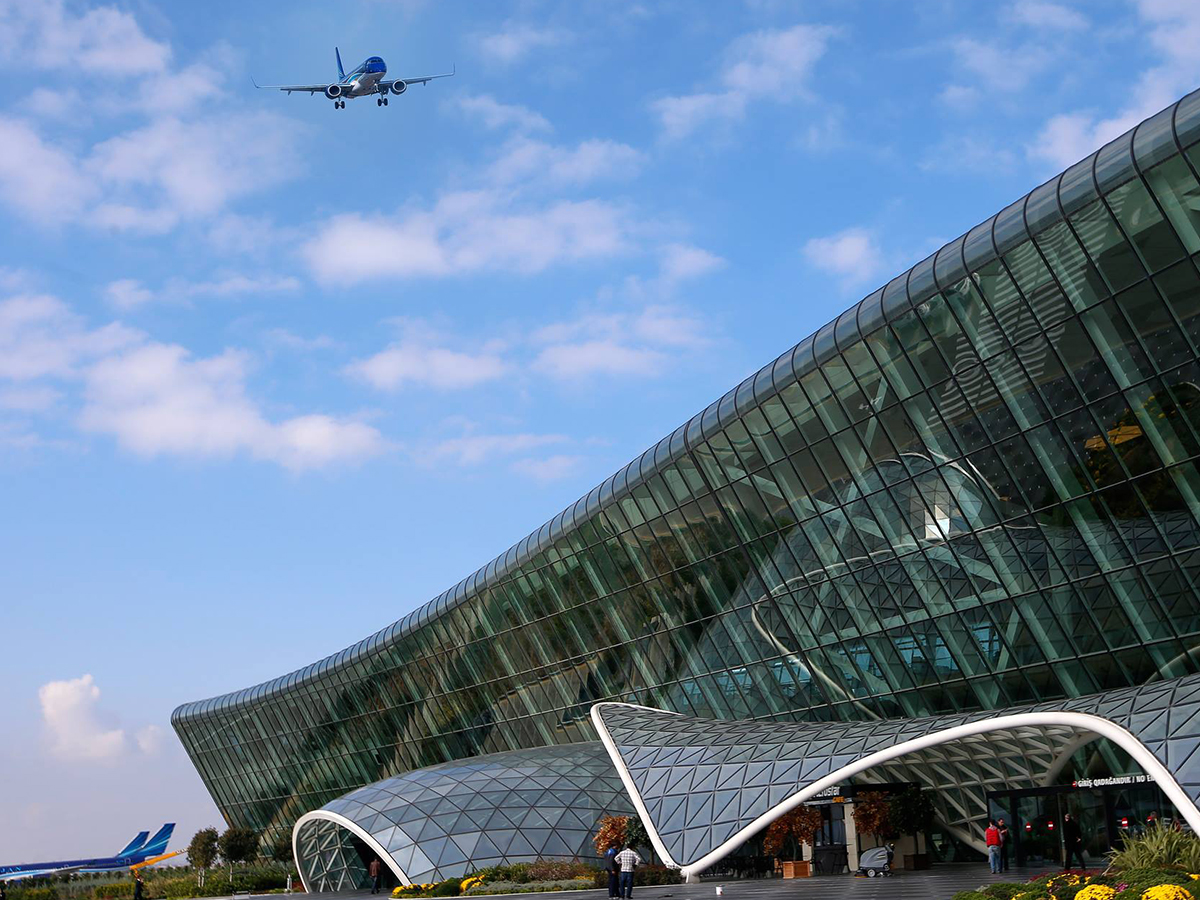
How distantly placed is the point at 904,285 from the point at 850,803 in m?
17.7

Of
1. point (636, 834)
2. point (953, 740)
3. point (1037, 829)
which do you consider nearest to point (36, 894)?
point (636, 834)

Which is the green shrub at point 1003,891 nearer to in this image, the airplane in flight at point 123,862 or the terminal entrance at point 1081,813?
the terminal entrance at point 1081,813

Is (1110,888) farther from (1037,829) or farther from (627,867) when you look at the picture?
(1037,829)

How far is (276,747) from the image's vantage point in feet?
307

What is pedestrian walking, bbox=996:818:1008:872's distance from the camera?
36.6 m

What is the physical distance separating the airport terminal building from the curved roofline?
10cm

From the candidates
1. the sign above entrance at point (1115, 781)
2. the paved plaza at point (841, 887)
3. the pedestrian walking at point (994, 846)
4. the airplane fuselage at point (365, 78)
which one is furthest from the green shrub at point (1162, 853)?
the airplane fuselage at point (365, 78)

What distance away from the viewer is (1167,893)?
1944 centimetres

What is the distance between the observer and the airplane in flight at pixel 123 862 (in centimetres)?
10325

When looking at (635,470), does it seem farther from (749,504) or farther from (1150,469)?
(1150,469)

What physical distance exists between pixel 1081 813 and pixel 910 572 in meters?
9.05

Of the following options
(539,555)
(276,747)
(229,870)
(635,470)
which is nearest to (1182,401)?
(635,470)

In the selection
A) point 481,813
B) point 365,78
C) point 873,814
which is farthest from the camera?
point 365,78

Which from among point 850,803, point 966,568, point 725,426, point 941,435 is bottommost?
point 850,803
